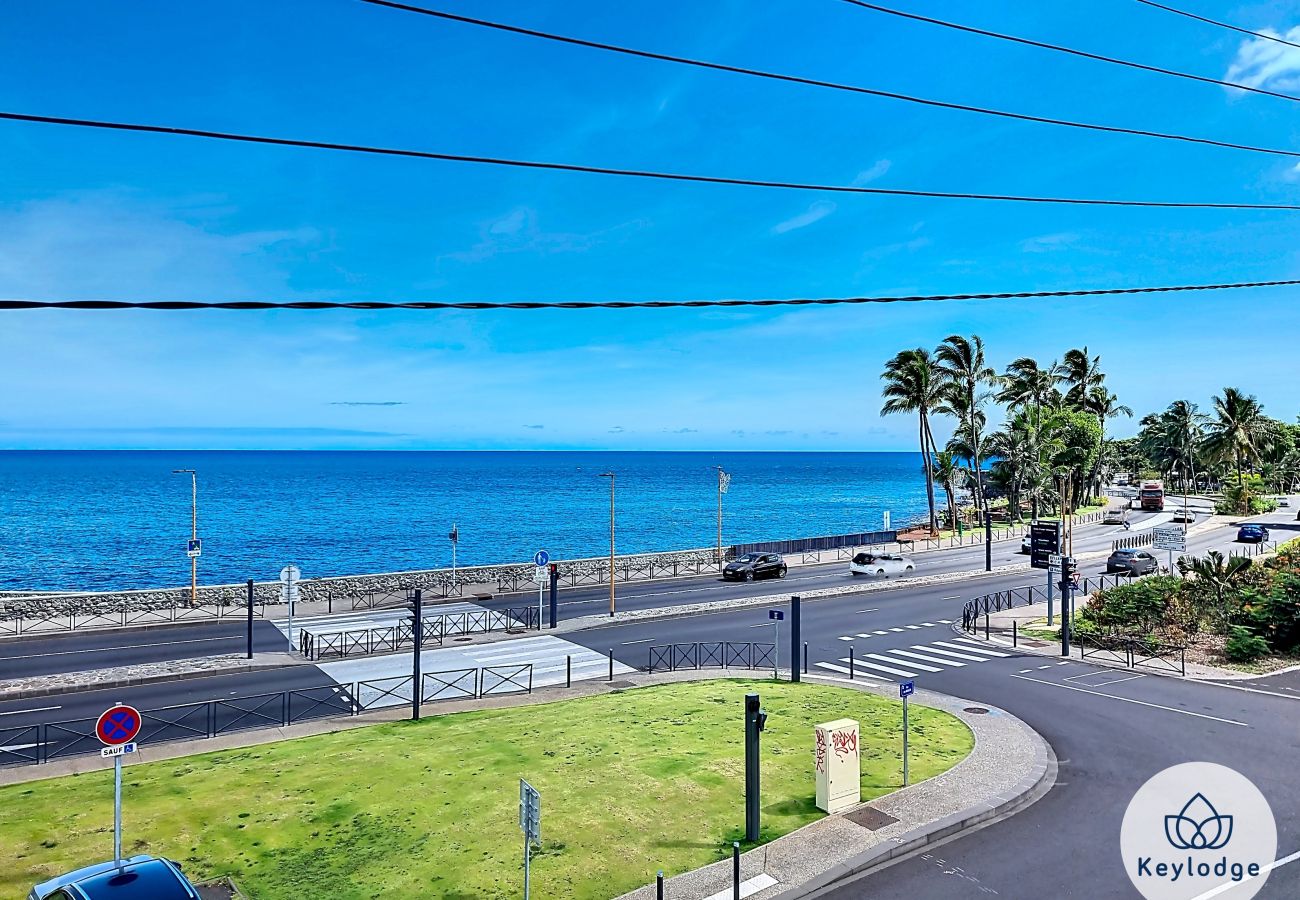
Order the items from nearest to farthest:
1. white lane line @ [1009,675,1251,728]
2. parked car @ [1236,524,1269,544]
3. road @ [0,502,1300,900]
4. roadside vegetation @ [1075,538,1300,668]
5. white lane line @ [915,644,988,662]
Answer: road @ [0,502,1300,900], white lane line @ [1009,675,1251,728], roadside vegetation @ [1075,538,1300,668], white lane line @ [915,644,988,662], parked car @ [1236,524,1269,544]

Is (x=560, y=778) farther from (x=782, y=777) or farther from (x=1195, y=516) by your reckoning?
(x=1195, y=516)

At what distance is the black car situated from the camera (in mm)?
47594

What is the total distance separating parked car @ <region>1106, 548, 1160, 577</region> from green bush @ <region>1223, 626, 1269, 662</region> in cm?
1943

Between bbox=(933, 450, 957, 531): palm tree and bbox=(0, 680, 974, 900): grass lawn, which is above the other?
bbox=(933, 450, 957, 531): palm tree

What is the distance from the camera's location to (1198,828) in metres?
13.6

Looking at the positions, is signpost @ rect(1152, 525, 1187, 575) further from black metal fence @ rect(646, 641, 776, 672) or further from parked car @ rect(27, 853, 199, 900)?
parked car @ rect(27, 853, 199, 900)

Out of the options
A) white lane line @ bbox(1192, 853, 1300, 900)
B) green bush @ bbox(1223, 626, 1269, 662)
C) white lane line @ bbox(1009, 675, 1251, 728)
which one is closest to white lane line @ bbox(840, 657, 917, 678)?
white lane line @ bbox(1009, 675, 1251, 728)

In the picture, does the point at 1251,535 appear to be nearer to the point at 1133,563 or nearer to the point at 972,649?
the point at 1133,563

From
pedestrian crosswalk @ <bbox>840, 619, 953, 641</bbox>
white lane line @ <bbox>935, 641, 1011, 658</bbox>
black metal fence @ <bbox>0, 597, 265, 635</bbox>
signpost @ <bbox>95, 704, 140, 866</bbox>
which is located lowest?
pedestrian crosswalk @ <bbox>840, 619, 953, 641</bbox>

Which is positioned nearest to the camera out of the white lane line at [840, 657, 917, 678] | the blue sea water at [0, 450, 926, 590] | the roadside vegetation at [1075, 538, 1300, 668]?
the white lane line at [840, 657, 917, 678]

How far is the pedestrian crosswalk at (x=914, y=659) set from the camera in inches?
1017

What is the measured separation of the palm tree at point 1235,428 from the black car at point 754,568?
7227 cm

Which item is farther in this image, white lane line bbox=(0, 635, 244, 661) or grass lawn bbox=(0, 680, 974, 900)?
white lane line bbox=(0, 635, 244, 661)

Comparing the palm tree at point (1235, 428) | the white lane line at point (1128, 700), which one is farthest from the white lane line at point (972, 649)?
the palm tree at point (1235, 428)
